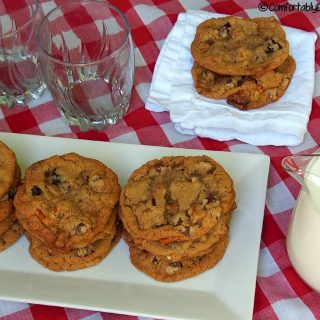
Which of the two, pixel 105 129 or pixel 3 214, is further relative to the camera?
pixel 105 129

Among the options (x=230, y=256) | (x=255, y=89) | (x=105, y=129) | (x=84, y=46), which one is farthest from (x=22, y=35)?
(x=230, y=256)

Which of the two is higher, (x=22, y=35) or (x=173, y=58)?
(x=22, y=35)

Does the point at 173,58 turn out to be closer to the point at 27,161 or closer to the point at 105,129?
the point at 105,129

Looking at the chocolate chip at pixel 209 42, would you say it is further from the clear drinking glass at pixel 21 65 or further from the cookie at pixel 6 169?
the cookie at pixel 6 169

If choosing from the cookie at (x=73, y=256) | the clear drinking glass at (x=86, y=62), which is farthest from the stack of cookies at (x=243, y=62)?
the cookie at (x=73, y=256)

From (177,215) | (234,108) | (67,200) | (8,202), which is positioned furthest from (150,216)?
(234,108)

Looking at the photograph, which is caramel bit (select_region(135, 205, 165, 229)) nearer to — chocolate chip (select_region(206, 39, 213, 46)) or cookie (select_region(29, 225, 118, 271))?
cookie (select_region(29, 225, 118, 271))

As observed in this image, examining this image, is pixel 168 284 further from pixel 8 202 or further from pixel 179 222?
pixel 8 202

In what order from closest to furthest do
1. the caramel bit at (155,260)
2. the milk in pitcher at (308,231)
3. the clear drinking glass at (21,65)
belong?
the milk in pitcher at (308,231), the caramel bit at (155,260), the clear drinking glass at (21,65)
